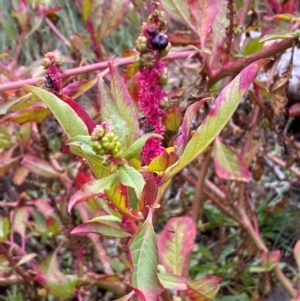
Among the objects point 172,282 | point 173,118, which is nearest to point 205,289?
point 172,282

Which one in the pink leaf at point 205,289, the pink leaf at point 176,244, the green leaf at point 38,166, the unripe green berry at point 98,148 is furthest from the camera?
→ the green leaf at point 38,166

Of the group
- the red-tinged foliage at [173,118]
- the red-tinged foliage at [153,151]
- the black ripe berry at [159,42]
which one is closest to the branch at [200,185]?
the red-tinged foliage at [153,151]

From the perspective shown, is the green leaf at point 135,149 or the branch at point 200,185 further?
the branch at point 200,185

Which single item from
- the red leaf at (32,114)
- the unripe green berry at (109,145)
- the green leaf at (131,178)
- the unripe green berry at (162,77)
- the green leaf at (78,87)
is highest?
the unripe green berry at (162,77)

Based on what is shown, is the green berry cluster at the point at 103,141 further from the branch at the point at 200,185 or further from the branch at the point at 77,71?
the branch at the point at 200,185

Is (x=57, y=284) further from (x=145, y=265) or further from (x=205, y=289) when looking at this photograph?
(x=145, y=265)

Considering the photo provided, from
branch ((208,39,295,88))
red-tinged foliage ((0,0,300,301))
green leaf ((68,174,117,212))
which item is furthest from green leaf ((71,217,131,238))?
branch ((208,39,295,88))

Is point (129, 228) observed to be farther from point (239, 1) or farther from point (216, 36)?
point (239, 1)

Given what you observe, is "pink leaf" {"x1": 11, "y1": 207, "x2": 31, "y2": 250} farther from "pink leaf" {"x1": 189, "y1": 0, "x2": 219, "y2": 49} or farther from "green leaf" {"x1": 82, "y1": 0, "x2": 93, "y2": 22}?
"pink leaf" {"x1": 189, "y1": 0, "x2": 219, "y2": 49}
